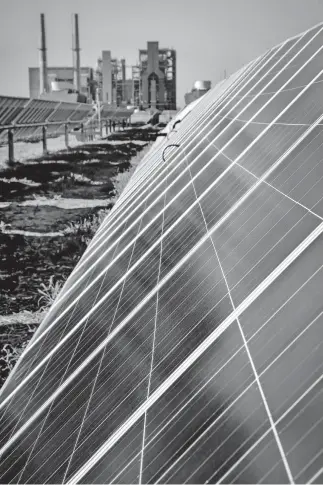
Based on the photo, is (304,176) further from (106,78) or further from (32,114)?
(106,78)

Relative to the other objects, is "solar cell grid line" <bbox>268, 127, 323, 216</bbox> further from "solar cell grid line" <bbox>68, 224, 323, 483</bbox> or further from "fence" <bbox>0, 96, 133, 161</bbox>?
"fence" <bbox>0, 96, 133, 161</bbox>

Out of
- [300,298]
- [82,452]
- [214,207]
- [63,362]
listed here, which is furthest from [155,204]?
[300,298]

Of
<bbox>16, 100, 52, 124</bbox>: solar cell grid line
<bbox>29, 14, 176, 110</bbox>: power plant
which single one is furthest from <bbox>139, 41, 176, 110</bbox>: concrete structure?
<bbox>16, 100, 52, 124</bbox>: solar cell grid line

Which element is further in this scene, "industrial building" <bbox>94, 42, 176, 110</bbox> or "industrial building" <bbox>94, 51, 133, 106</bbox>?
"industrial building" <bbox>94, 51, 133, 106</bbox>

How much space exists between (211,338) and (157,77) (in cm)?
13600

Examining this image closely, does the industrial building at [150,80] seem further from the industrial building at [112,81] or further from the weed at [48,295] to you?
the weed at [48,295]

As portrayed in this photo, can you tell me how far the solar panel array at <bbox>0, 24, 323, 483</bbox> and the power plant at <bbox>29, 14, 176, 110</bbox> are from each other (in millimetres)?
108032

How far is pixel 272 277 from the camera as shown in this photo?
3.39m

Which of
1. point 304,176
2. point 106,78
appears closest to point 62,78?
point 106,78

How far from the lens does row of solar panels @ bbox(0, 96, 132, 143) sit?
3837 cm

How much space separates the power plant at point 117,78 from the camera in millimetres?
123312

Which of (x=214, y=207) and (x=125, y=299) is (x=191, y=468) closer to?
(x=125, y=299)

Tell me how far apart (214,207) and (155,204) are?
3068 millimetres

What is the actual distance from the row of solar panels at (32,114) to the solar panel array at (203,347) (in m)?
26.2
